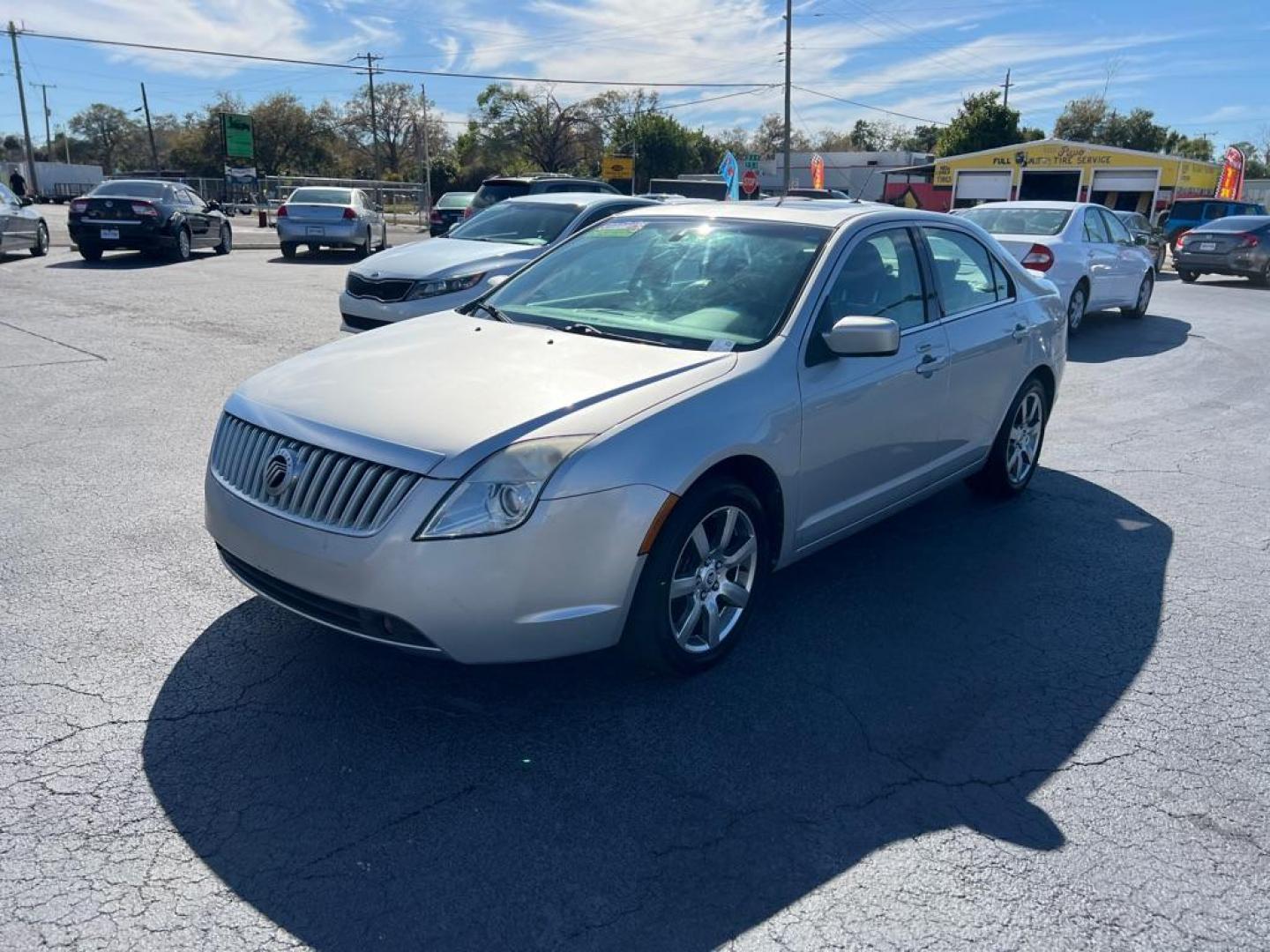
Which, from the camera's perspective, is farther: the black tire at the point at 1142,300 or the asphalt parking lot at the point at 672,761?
the black tire at the point at 1142,300

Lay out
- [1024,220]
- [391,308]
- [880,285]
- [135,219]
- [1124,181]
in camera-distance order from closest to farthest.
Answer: [880,285]
[391,308]
[1024,220]
[135,219]
[1124,181]

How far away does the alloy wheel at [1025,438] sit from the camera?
19.1ft

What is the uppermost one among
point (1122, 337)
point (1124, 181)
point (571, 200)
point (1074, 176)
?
point (1074, 176)

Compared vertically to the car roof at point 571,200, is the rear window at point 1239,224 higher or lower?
lower

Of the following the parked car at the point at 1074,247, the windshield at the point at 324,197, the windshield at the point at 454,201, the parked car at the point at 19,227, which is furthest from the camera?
the windshield at the point at 454,201

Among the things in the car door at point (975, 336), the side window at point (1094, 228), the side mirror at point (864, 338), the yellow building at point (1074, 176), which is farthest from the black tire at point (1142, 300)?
the yellow building at point (1074, 176)

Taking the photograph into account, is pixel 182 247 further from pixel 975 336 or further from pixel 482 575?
pixel 482 575

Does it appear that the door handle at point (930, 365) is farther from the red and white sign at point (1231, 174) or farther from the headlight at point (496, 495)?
the red and white sign at point (1231, 174)

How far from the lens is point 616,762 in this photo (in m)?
3.20

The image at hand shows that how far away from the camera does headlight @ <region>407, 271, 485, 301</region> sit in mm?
9289

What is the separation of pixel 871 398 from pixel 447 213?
24874mm

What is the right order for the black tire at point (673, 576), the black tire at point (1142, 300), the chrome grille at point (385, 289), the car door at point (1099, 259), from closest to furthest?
the black tire at point (673, 576)
the chrome grille at point (385, 289)
the car door at point (1099, 259)
the black tire at point (1142, 300)

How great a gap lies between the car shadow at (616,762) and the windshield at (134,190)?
1691 centimetres

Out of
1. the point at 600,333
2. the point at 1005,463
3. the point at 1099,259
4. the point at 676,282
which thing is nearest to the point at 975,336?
the point at 1005,463
